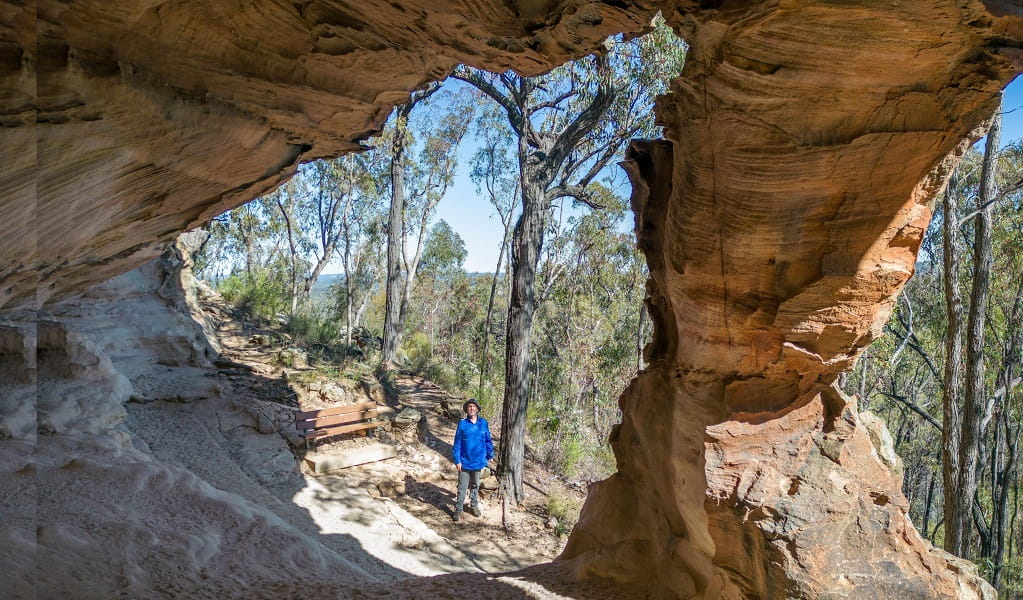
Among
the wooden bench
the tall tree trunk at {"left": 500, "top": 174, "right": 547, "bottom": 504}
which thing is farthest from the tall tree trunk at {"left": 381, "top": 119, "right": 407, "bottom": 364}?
the tall tree trunk at {"left": 500, "top": 174, "right": 547, "bottom": 504}

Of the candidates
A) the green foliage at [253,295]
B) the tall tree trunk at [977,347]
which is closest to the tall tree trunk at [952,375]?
the tall tree trunk at [977,347]

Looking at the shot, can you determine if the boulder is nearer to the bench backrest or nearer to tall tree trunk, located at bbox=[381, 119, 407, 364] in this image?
the bench backrest

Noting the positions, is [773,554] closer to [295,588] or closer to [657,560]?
[657,560]

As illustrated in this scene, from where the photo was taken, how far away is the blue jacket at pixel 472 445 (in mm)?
7203

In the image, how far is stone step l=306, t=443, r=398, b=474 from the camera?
7.23 m

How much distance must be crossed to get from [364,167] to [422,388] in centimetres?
916

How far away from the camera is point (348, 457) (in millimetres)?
7633

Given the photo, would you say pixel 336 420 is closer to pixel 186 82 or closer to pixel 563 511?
pixel 563 511

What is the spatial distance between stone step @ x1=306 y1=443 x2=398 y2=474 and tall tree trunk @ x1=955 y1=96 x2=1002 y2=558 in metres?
7.50

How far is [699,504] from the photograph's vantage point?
3.13m

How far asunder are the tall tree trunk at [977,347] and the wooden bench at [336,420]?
7833mm

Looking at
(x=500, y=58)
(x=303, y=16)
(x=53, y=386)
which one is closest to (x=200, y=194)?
(x=303, y=16)

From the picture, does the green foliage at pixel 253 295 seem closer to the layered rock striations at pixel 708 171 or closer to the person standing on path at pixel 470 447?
the person standing on path at pixel 470 447

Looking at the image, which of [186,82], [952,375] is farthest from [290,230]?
[952,375]
